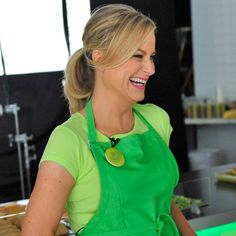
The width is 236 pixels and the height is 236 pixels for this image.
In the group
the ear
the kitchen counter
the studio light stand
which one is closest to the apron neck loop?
the ear

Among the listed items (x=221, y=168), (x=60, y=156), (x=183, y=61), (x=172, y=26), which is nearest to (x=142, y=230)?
(x=60, y=156)

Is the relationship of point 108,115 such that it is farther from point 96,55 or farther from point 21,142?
point 21,142

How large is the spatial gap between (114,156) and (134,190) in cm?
8

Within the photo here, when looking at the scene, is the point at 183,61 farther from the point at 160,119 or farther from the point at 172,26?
the point at 160,119

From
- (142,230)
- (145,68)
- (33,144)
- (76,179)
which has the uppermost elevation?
(145,68)

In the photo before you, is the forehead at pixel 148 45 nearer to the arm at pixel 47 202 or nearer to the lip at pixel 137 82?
the lip at pixel 137 82

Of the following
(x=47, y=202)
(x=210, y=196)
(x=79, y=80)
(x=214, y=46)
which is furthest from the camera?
(x=214, y=46)

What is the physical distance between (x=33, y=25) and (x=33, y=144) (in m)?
0.65

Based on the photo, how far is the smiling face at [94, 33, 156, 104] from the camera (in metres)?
1.03

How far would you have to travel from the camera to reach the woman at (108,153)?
0.93 m

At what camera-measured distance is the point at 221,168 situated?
202cm

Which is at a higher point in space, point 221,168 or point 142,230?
point 142,230

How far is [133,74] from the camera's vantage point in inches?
41.1

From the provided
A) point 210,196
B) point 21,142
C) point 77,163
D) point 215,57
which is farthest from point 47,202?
point 215,57
